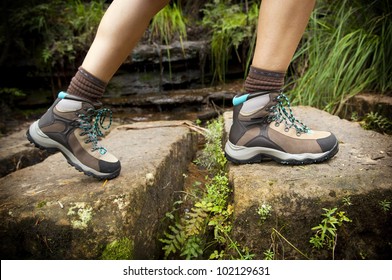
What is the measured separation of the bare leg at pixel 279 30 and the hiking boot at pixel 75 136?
722 mm

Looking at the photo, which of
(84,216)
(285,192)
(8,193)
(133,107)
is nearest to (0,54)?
(133,107)

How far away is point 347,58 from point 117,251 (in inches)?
105

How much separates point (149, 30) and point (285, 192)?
4.73 m

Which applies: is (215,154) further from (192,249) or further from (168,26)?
(168,26)

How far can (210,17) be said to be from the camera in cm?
538

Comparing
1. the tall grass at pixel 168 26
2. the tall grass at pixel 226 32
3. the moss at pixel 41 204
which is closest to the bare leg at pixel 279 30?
the moss at pixel 41 204

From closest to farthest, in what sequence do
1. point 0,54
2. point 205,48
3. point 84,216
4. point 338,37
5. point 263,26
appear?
1. point 84,216
2. point 263,26
3. point 338,37
4. point 0,54
5. point 205,48

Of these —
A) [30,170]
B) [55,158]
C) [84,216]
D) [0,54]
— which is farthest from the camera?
[0,54]

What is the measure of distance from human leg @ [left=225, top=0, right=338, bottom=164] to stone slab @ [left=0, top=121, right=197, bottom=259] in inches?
16.1

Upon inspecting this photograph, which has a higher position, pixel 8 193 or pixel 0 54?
pixel 8 193

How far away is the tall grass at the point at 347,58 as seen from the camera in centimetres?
277

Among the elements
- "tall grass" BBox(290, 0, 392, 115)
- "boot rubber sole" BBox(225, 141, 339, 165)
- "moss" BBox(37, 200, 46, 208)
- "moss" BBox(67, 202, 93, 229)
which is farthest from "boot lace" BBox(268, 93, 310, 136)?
"tall grass" BBox(290, 0, 392, 115)

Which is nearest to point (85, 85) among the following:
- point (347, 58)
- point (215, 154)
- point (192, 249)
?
point (192, 249)

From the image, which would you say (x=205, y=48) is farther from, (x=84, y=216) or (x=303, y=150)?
(x=84, y=216)
